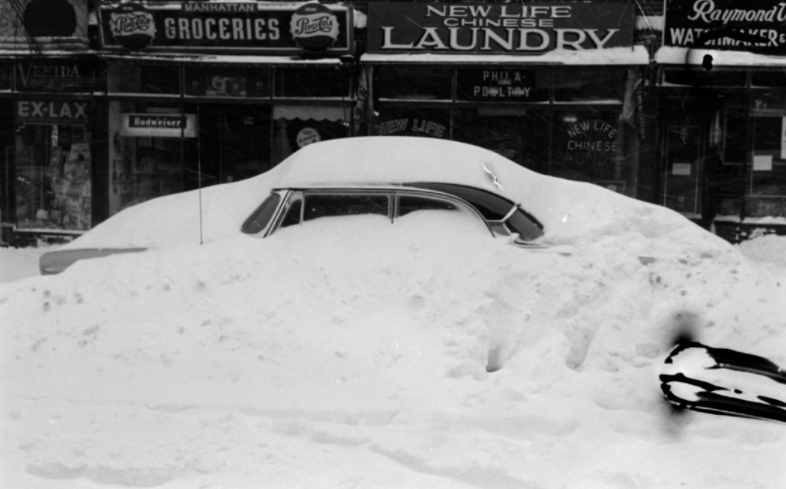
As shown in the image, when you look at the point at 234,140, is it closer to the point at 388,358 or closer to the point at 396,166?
the point at 396,166

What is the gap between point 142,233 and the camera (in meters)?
7.59

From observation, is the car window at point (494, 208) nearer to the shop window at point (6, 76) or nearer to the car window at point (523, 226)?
the car window at point (523, 226)

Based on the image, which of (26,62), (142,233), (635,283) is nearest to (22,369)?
(142,233)

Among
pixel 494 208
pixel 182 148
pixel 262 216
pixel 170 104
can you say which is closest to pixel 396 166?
pixel 494 208

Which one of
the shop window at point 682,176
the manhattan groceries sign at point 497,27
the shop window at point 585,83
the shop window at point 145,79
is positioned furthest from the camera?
the shop window at point 145,79

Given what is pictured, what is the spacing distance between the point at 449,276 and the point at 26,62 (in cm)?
1227

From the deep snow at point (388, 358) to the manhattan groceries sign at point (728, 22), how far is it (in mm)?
8530

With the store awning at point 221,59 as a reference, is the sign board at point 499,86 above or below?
below

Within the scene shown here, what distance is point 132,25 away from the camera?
15648 mm

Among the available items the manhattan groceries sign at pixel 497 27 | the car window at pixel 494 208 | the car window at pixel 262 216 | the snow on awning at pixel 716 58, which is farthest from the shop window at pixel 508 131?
the car window at pixel 262 216

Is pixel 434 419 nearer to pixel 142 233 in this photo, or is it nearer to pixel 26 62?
pixel 142 233

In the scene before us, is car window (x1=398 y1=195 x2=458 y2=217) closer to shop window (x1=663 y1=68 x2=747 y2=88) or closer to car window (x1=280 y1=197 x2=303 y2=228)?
car window (x1=280 y1=197 x2=303 y2=228)

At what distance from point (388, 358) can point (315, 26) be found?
1042 centimetres

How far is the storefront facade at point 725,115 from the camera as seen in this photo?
48.2 ft
